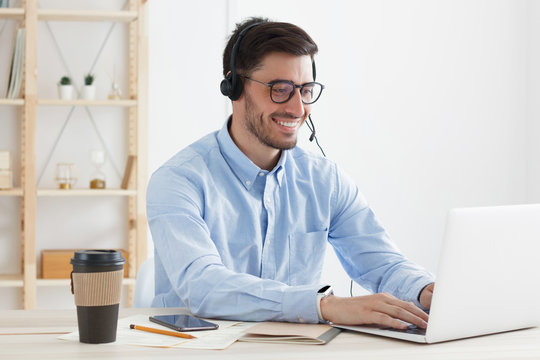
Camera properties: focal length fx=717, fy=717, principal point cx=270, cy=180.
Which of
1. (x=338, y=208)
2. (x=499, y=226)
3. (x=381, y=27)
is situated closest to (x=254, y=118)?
(x=338, y=208)

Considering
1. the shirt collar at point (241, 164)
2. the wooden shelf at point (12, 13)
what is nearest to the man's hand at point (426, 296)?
the shirt collar at point (241, 164)

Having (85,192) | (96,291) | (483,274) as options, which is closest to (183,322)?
(96,291)

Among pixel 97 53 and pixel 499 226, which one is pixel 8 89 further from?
pixel 499 226

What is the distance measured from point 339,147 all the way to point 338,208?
163cm

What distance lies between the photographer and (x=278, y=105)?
69.9 inches

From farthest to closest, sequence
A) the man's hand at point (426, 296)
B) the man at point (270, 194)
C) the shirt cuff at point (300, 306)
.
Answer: the man at point (270, 194)
the man's hand at point (426, 296)
the shirt cuff at point (300, 306)

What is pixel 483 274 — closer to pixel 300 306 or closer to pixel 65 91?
pixel 300 306

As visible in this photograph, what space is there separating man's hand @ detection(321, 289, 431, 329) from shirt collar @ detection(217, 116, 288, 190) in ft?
1.97

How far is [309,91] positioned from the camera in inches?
70.4

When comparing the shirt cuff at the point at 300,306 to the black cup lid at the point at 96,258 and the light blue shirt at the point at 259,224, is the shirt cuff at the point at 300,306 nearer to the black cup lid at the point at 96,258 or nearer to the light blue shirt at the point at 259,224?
the light blue shirt at the point at 259,224

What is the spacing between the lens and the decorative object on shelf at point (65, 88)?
3.18 meters

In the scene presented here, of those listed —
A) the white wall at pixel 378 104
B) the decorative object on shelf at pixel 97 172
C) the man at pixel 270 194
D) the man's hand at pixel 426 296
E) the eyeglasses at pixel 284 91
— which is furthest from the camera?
the white wall at pixel 378 104

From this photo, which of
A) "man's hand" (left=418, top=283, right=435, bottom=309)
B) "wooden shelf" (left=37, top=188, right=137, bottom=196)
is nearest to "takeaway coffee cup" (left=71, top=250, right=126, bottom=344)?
"man's hand" (left=418, top=283, right=435, bottom=309)

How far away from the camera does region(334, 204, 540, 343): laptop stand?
1.11 m
